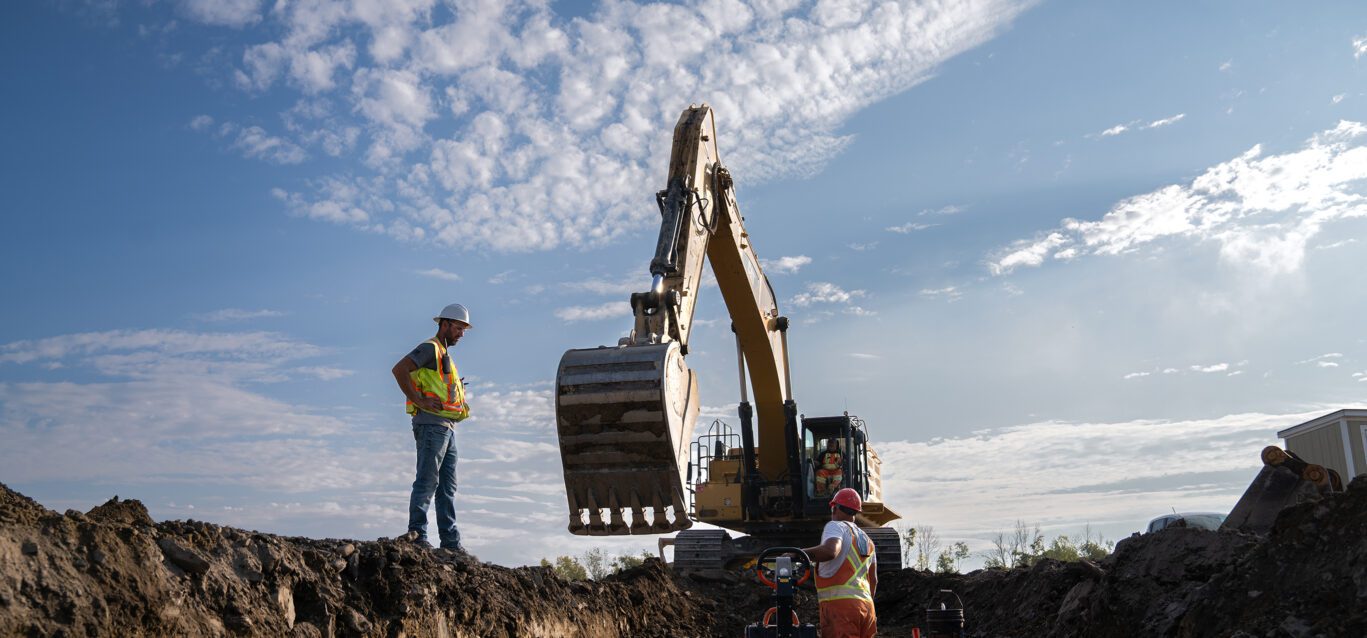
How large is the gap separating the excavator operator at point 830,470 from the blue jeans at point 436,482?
23.5 feet

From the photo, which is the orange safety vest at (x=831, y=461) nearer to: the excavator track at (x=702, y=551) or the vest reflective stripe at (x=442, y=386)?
the excavator track at (x=702, y=551)

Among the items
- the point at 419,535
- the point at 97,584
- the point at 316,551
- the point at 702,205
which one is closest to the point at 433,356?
the point at 419,535

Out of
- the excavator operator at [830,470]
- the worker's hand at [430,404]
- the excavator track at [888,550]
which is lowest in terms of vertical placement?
the excavator track at [888,550]

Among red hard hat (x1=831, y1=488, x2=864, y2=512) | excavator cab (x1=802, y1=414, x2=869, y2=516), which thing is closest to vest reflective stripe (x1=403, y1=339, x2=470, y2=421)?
red hard hat (x1=831, y1=488, x2=864, y2=512)

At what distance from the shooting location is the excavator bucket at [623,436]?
8.80 m

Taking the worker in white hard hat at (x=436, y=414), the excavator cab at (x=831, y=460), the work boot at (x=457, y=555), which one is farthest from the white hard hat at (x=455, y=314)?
the excavator cab at (x=831, y=460)

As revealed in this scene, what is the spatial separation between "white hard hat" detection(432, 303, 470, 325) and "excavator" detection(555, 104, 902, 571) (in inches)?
42.8

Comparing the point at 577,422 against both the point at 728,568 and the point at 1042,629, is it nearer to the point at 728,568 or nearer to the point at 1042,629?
the point at 1042,629

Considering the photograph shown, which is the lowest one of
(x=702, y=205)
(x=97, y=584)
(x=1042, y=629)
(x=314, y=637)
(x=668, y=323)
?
(x=1042, y=629)

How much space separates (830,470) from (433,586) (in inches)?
341

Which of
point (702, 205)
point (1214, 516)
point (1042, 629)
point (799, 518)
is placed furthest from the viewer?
point (1214, 516)

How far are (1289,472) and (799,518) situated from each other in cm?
627

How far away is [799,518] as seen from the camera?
46.8ft

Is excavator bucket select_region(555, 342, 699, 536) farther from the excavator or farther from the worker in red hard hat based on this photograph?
the worker in red hard hat
